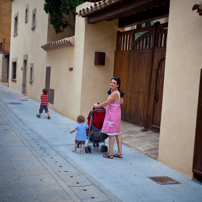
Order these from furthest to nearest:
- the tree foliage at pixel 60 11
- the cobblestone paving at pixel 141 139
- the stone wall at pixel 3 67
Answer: the stone wall at pixel 3 67 < the tree foliage at pixel 60 11 < the cobblestone paving at pixel 141 139

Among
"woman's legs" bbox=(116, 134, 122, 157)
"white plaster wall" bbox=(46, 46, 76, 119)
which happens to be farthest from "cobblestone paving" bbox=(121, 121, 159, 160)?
"white plaster wall" bbox=(46, 46, 76, 119)

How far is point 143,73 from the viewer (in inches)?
357

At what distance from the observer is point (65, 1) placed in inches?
530

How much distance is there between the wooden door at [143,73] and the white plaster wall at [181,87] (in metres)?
2.16

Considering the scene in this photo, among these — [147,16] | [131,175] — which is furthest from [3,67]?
[131,175]

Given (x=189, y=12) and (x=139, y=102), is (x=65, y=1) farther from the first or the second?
(x=189, y=12)

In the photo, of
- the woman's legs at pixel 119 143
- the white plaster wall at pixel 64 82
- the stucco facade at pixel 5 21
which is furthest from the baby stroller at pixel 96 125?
the stucco facade at pixel 5 21

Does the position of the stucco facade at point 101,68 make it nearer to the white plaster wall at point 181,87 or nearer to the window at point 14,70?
the white plaster wall at point 181,87

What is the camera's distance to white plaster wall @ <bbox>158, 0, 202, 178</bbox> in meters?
5.43

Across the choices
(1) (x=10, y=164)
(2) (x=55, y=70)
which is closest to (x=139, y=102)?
(1) (x=10, y=164)

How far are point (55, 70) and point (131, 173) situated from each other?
9037 mm

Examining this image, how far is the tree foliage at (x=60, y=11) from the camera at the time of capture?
44.5ft

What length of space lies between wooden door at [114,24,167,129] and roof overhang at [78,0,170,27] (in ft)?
1.23

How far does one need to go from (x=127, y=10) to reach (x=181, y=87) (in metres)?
3.22
